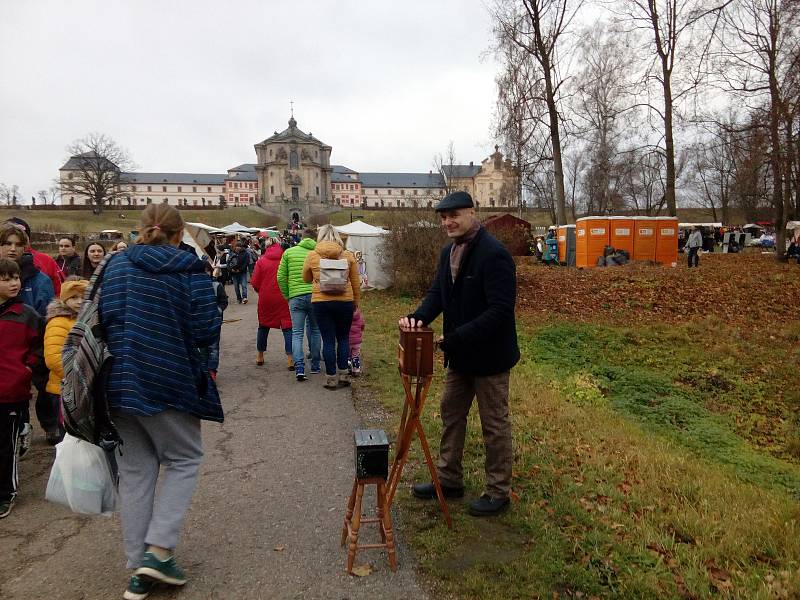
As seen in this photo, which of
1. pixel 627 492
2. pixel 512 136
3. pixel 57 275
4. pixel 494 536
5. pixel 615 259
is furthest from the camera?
pixel 512 136

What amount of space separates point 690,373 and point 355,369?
5.53 m

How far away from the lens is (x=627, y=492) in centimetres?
439

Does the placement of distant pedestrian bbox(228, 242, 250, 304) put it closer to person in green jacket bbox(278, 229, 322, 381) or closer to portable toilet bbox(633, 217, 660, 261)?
person in green jacket bbox(278, 229, 322, 381)

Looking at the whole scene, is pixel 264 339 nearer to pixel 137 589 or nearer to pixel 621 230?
pixel 137 589

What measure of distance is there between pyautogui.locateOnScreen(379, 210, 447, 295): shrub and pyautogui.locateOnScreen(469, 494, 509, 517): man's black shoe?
11655 millimetres

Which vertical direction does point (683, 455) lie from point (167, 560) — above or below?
below

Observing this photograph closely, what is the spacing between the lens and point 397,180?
468ft

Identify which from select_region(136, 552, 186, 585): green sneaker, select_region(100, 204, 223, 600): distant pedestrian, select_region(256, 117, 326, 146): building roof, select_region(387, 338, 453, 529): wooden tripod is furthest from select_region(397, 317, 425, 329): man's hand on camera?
select_region(256, 117, 326, 146): building roof

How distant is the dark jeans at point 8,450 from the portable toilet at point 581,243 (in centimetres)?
2041

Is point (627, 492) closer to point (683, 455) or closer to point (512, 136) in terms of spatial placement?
point (683, 455)

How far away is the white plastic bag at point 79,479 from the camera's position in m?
3.12

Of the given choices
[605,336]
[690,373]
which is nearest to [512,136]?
[605,336]

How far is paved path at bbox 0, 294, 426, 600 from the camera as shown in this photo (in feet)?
10.4

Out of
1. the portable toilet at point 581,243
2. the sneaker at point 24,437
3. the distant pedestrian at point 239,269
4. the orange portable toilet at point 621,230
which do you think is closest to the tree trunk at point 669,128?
the orange portable toilet at point 621,230
